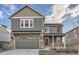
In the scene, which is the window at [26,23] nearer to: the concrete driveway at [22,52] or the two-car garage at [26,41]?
the two-car garage at [26,41]

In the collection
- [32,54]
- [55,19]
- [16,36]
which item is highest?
[55,19]

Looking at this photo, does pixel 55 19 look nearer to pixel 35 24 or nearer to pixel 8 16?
pixel 35 24

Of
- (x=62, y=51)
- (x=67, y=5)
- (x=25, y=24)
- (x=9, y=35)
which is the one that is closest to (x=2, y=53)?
(x=9, y=35)

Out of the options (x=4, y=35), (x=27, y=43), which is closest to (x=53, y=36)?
(x=27, y=43)

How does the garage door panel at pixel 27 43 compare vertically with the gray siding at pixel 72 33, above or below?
below

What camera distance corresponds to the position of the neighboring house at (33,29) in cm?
427

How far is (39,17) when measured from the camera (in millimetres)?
4281

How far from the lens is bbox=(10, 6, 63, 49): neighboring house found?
4.27 meters

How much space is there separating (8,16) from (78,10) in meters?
1.10

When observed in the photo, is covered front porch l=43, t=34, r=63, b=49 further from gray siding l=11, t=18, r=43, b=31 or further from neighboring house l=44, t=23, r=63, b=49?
gray siding l=11, t=18, r=43, b=31

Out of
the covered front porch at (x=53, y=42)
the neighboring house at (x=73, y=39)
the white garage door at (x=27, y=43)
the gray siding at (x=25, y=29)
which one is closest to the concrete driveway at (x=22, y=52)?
the white garage door at (x=27, y=43)

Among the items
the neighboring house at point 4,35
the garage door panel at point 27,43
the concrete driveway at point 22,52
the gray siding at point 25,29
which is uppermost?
the gray siding at point 25,29

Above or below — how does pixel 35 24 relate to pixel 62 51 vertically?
above

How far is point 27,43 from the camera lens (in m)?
4.33
